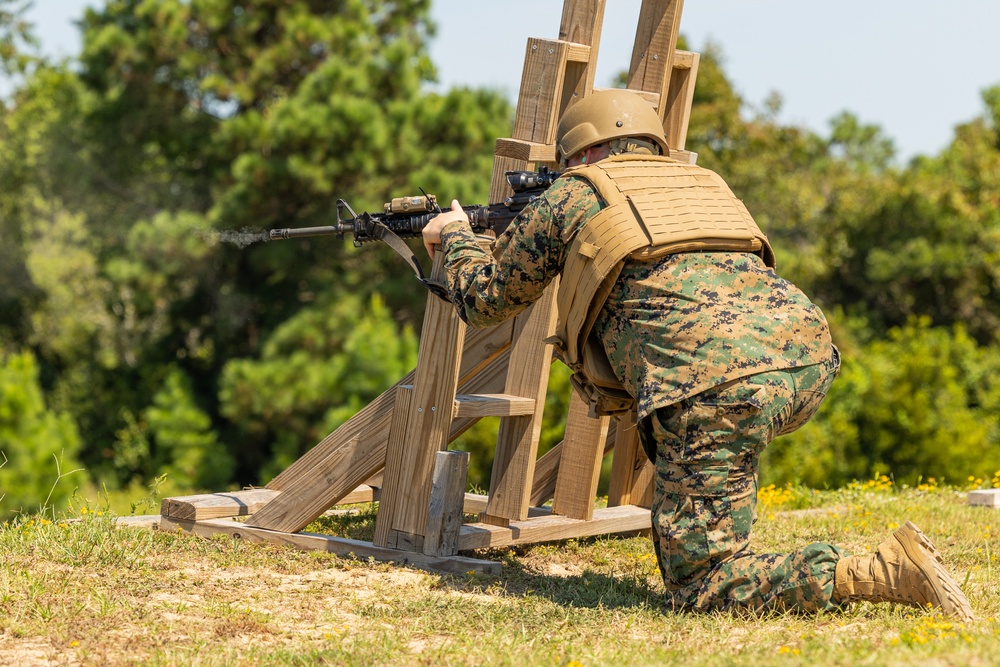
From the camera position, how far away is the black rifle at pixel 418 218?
5035 millimetres

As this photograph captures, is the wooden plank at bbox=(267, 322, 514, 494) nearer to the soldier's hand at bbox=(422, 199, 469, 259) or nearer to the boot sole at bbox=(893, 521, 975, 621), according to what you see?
the soldier's hand at bbox=(422, 199, 469, 259)

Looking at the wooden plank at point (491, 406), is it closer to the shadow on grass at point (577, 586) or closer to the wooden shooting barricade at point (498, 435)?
the wooden shooting barricade at point (498, 435)

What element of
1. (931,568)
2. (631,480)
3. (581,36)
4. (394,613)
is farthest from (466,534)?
(581,36)

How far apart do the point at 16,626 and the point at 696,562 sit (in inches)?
93.9

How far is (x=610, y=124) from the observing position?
4.58 metres

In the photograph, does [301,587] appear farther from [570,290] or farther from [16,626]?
[570,290]

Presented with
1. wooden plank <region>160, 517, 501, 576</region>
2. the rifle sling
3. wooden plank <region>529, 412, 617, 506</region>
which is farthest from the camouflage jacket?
wooden plank <region>529, 412, 617, 506</region>

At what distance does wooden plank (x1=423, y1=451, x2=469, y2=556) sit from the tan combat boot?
1.71 metres

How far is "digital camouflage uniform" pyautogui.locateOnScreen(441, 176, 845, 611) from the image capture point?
4.22m

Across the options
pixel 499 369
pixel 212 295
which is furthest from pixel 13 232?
pixel 499 369

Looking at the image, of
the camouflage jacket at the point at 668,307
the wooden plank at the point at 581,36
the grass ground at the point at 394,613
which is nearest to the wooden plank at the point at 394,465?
the grass ground at the point at 394,613

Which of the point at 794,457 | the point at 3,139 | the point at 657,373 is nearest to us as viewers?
the point at 657,373

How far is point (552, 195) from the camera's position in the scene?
4449mm

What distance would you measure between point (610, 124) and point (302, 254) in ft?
63.4
